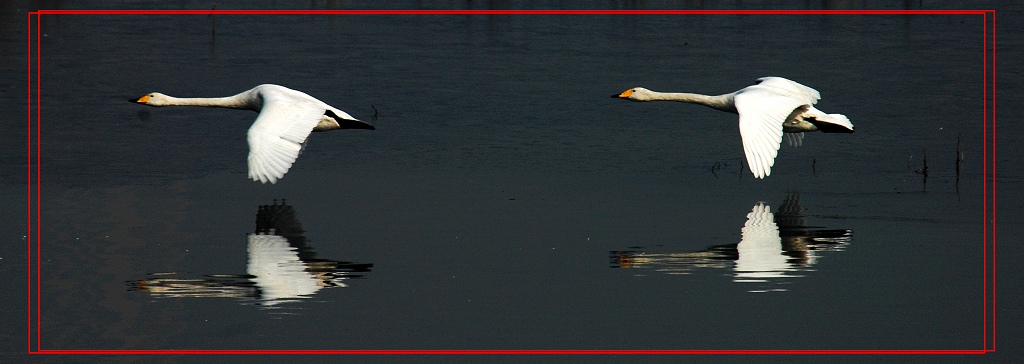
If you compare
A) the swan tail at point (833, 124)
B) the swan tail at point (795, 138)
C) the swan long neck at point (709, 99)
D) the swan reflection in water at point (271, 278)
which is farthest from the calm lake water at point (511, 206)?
the swan long neck at point (709, 99)

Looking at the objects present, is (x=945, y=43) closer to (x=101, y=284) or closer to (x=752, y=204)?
(x=752, y=204)

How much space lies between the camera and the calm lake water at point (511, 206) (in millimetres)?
8930

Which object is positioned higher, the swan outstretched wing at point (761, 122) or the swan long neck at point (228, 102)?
the swan long neck at point (228, 102)

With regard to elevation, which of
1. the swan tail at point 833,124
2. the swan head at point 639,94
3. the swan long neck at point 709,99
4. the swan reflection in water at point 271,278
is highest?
the swan head at point 639,94

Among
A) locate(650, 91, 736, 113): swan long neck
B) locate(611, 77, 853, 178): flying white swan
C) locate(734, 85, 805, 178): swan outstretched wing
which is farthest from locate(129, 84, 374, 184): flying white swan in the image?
locate(734, 85, 805, 178): swan outstretched wing

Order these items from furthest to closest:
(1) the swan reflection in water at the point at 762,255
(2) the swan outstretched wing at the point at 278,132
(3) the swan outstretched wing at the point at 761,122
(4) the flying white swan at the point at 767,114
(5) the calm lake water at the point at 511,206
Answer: (4) the flying white swan at the point at 767,114 → (3) the swan outstretched wing at the point at 761,122 → (2) the swan outstretched wing at the point at 278,132 → (1) the swan reflection in water at the point at 762,255 → (5) the calm lake water at the point at 511,206

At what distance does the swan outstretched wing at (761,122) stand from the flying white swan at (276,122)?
3478 mm

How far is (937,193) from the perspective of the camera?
12.9 metres

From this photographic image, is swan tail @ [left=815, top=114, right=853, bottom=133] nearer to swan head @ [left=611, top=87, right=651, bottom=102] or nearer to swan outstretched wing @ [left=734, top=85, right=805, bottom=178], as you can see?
swan outstretched wing @ [left=734, top=85, right=805, bottom=178]

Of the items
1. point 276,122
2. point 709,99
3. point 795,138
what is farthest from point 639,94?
point 276,122

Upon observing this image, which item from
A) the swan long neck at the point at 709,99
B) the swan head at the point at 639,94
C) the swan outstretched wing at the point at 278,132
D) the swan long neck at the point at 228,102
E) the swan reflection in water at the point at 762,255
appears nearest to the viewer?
the swan reflection in water at the point at 762,255

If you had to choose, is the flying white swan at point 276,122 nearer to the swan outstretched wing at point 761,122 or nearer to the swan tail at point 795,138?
the swan outstretched wing at point 761,122

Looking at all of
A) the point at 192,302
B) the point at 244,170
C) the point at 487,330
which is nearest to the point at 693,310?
the point at 487,330

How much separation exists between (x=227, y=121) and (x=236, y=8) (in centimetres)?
1112
